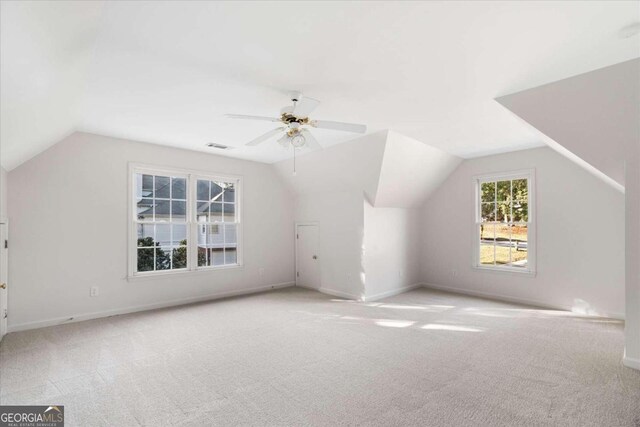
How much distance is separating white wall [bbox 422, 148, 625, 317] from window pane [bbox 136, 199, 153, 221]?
5520 millimetres

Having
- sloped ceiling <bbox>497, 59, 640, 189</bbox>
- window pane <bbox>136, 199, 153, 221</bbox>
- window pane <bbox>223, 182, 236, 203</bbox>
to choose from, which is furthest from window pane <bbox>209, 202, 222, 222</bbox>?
sloped ceiling <bbox>497, 59, 640, 189</bbox>

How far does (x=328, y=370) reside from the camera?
2883 mm

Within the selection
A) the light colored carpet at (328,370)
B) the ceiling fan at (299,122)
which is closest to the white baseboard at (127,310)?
the light colored carpet at (328,370)

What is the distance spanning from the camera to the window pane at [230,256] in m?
5.88

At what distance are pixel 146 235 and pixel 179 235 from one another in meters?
0.52

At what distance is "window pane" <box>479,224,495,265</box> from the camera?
5742mm

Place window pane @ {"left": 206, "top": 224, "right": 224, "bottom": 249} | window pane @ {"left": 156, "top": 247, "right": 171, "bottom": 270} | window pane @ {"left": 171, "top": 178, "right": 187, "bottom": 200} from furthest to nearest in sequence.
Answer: window pane @ {"left": 206, "top": 224, "right": 224, "bottom": 249}, window pane @ {"left": 171, "top": 178, "right": 187, "bottom": 200}, window pane @ {"left": 156, "top": 247, "right": 171, "bottom": 270}

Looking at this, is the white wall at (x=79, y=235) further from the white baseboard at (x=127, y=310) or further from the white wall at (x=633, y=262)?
the white wall at (x=633, y=262)

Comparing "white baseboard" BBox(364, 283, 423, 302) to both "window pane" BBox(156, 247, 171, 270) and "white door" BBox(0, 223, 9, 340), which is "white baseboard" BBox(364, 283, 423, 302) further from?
"white door" BBox(0, 223, 9, 340)

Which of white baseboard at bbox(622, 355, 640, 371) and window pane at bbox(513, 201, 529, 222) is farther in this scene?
window pane at bbox(513, 201, 529, 222)

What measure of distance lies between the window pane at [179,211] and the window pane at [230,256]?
3.35 ft

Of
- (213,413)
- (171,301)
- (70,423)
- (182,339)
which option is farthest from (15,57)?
(171,301)

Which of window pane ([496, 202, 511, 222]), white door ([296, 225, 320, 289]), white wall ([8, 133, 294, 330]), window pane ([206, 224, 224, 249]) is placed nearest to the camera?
white wall ([8, 133, 294, 330])

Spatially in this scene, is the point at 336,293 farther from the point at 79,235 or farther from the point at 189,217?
the point at 79,235
